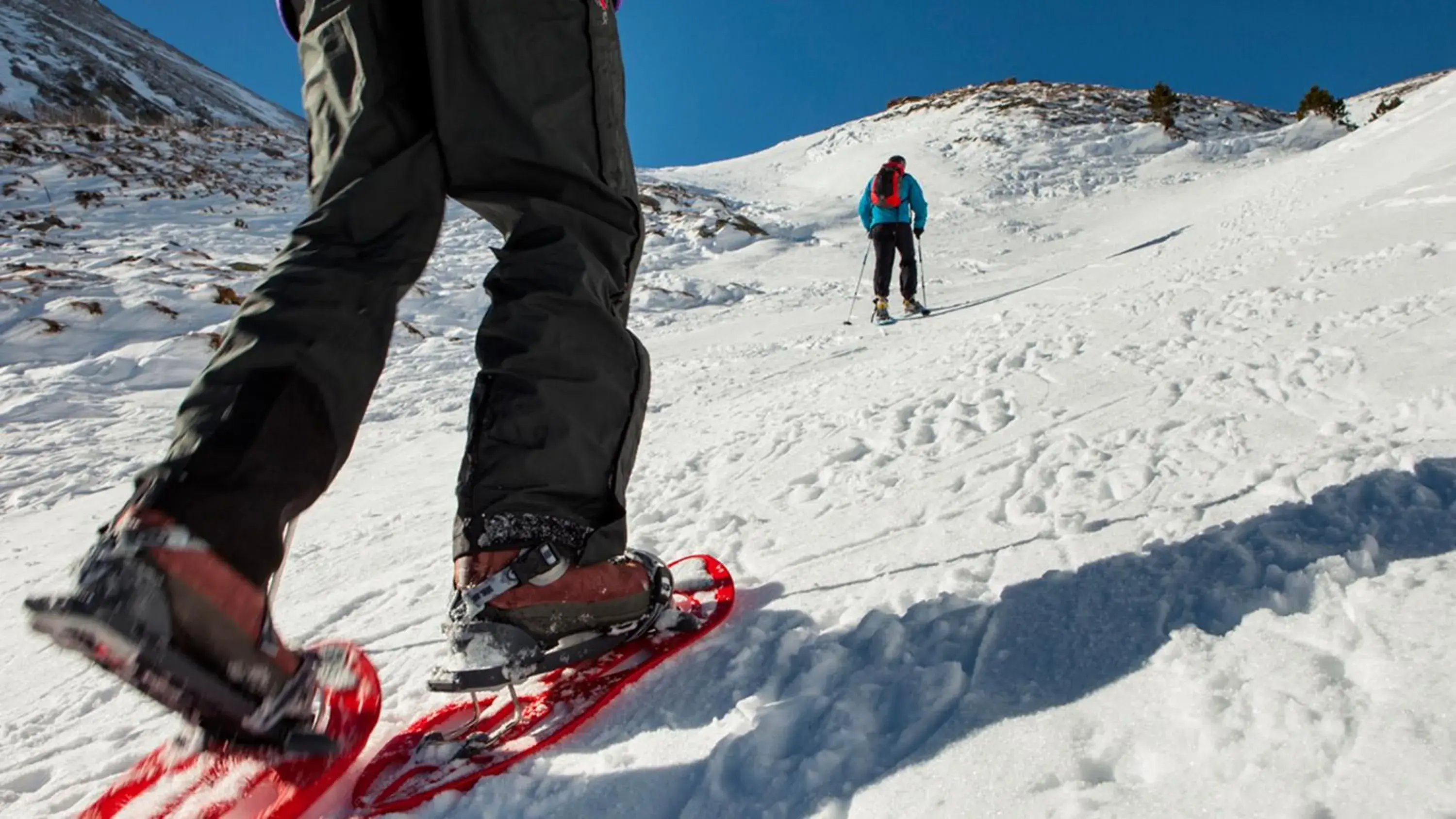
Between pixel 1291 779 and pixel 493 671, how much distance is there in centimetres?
94

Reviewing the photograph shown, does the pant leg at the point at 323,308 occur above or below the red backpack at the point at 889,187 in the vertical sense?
below

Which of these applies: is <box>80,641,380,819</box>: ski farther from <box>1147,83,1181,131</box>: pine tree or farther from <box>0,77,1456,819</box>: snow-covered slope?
<box>1147,83,1181,131</box>: pine tree

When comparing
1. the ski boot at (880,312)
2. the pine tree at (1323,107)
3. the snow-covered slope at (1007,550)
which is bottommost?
the snow-covered slope at (1007,550)

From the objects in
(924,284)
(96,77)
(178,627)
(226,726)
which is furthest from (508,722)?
(96,77)

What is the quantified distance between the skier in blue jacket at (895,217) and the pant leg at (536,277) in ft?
20.6

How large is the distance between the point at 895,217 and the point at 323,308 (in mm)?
7169

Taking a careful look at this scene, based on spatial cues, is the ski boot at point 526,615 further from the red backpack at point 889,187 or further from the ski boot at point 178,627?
the red backpack at point 889,187

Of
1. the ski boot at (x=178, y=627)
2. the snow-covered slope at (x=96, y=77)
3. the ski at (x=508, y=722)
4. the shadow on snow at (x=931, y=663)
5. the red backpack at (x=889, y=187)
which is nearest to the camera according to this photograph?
the ski boot at (x=178, y=627)

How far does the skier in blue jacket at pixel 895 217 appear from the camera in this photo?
729cm

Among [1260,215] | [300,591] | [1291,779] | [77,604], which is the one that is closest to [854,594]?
[1291,779]

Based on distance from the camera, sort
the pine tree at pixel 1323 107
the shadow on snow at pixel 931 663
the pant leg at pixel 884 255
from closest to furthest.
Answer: the shadow on snow at pixel 931 663
the pant leg at pixel 884 255
the pine tree at pixel 1323 107

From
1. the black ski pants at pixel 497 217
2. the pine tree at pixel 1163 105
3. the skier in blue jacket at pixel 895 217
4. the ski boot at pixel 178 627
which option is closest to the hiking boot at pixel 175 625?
the ski boot at pixel 178 627

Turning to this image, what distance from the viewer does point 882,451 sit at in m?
2.19

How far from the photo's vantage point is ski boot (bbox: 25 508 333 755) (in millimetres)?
718
